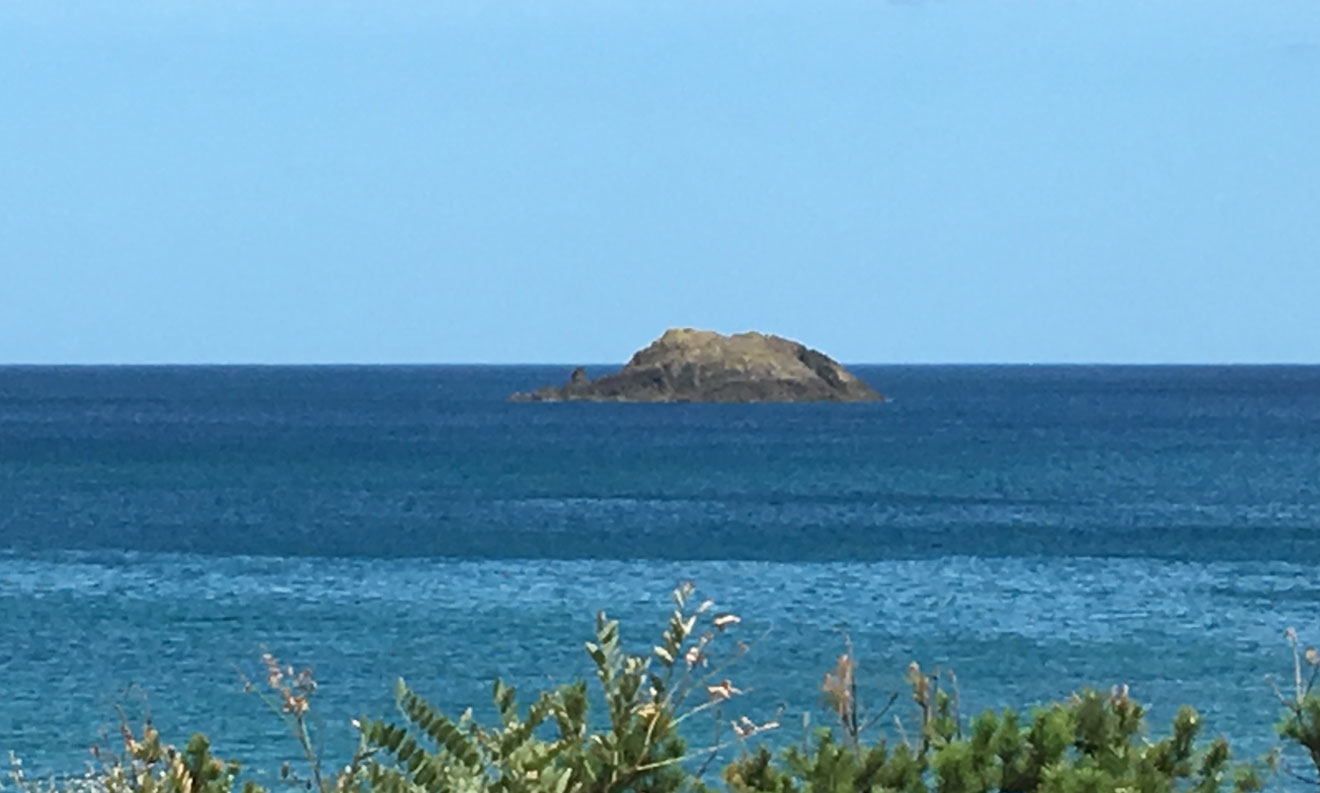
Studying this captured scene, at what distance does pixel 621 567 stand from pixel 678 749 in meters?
44.7

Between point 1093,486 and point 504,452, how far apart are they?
1301 inches

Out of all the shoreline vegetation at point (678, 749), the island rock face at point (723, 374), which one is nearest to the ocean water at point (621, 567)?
the shoreline vegetation at point (678, 749)

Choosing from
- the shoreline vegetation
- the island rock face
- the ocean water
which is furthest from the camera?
the island rock face

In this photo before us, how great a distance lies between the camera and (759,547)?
183ft

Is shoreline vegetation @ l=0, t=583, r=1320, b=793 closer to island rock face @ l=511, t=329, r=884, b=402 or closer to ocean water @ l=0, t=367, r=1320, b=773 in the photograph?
ocean water @ l=0, t=367, r=1320, b=773

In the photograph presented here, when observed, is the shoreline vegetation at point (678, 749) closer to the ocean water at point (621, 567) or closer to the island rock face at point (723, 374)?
the ocean water at point (621, 567)

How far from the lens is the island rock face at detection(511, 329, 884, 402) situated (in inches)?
6378

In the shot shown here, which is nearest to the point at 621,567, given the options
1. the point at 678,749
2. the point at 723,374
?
the point at 678,749

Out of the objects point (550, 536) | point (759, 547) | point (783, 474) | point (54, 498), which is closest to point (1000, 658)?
point (759, 547)

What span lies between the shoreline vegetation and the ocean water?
844cm

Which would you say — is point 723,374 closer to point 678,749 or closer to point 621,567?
point 621,567

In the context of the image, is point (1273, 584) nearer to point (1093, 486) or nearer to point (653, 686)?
point (1093, 486)

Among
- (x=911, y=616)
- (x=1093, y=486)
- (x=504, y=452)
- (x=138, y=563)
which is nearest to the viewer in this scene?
(x=911, y=616)

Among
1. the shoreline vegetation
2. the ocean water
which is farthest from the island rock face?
the shoreline vegetation
